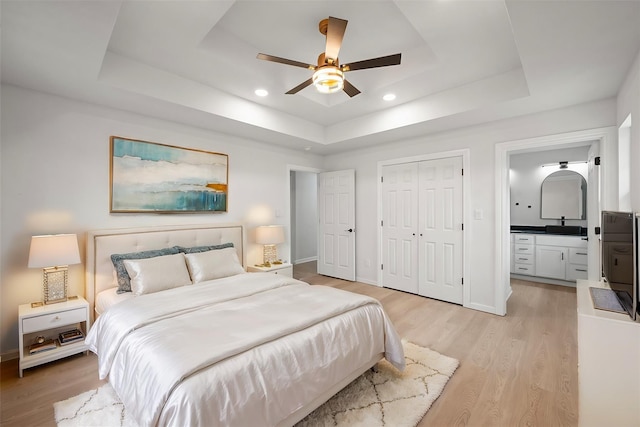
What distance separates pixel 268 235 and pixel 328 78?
8.27ft

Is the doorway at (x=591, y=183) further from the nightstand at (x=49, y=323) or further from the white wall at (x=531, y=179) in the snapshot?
the nightstand at (x=49, y=323)

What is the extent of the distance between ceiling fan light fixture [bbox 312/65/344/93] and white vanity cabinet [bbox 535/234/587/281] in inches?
189

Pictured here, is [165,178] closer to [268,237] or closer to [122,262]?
[122,262]

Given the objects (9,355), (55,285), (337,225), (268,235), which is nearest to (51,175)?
(55,285)

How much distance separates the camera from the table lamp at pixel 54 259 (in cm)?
235

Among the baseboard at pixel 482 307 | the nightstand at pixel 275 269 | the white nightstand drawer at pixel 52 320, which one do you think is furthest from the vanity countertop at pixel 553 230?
the white nightstand drawer at pixel 52 320

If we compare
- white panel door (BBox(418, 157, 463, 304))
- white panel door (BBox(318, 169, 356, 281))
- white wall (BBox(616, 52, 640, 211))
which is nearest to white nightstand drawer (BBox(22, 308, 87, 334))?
white panel door (BBox(318, 169, 356, 281))

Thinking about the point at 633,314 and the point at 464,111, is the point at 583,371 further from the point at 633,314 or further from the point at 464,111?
the point at 464,111

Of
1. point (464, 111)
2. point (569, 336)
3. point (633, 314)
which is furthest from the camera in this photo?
point (464, 111)

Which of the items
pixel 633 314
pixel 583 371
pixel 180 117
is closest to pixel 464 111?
pixel 633 314

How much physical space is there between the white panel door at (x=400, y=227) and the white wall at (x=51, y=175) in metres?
3.07

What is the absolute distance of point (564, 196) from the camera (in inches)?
203

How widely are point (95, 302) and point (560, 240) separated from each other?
258 inches

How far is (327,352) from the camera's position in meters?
1.77
